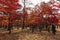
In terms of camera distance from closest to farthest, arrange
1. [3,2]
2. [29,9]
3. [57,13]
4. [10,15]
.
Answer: [3,2], [10,15], [57,13], [29,9]

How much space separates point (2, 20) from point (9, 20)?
190 centimetres

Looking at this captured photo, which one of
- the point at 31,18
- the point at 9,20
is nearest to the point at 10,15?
the point at 9,20

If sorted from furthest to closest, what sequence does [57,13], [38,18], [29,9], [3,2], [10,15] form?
1. [29,9]
2. [38,18]
3. [57,13]
4. [10,15]
5. [3,2]

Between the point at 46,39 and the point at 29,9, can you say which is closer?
the point at 46,39

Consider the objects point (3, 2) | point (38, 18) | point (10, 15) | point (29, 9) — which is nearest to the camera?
point (3, 2)

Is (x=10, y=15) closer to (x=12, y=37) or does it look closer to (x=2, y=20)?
(x=2, y=20)

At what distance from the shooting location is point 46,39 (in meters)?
31.7

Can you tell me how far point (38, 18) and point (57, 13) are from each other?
4312 millimetres

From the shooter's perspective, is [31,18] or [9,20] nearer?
[9,20]

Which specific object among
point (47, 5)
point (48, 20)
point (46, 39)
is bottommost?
point (46, 39)

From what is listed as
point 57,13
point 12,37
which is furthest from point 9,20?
point 57,13

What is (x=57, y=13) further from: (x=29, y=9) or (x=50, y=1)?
(x=29, y=9)

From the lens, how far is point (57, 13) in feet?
Result: 110

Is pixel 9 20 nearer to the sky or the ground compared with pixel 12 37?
nearer to the sky
